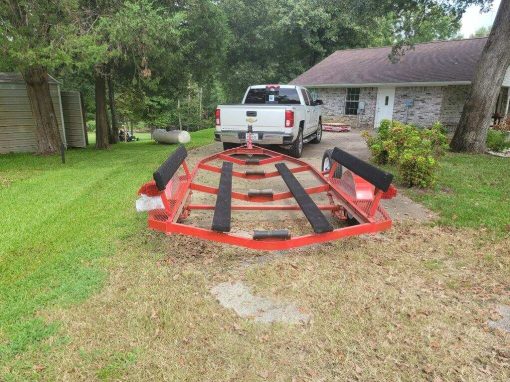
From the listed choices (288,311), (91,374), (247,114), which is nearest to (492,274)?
(288,311)

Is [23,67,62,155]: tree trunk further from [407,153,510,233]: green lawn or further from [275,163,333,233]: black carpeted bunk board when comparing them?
[407,153,510,233]: green lawn

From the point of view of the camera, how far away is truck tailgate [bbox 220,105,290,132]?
9.63 m

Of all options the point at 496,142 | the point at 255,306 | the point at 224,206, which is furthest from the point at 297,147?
the point at 255,306

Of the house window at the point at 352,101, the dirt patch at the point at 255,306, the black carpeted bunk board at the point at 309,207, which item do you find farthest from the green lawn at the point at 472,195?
the house window at the point at 352,101

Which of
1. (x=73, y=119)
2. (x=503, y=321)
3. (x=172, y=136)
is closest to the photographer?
(x=503, y=321)

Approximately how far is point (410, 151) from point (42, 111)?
447 inches

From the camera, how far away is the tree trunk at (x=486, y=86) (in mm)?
10961

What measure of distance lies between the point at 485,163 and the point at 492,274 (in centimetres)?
770

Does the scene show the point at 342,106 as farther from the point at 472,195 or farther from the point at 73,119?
the point at 472,195

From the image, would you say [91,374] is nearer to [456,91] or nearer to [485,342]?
[485,342]

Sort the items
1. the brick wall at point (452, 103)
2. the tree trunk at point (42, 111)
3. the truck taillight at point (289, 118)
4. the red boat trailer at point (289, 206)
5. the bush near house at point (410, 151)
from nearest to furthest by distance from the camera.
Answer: the red boat trailer at point (289, 206) < the bush near house at point (410, 151) < the truck taillight at point (289, 118) < the tree trunk at point (42, 111) < the brick wall at point (452, 103)

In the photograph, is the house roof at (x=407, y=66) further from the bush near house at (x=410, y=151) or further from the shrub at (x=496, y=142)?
the bush near house at (x=410, y=151)

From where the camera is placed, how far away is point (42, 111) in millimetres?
11883

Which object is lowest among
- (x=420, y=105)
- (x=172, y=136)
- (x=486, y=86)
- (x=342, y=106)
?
(x=172, y=136)
